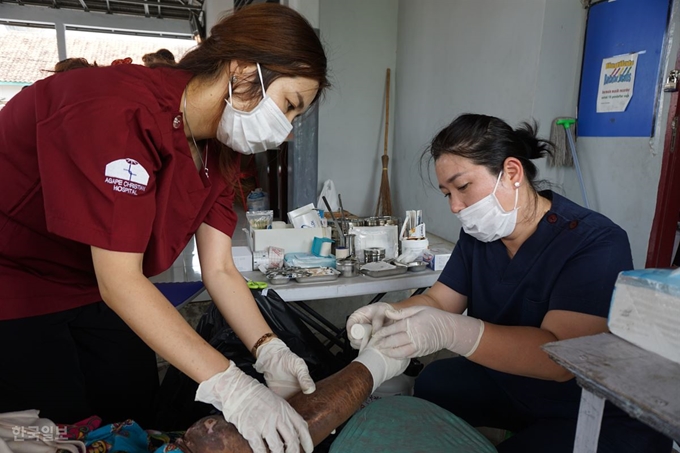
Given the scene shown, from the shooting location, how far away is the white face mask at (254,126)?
114 cm

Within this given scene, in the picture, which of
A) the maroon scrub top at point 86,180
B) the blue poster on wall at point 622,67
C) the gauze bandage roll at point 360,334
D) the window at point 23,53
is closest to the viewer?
the maroon scrub top at point 86,180

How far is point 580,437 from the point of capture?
66 cm

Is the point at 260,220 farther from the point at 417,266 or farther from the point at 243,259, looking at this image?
the point at 417,266

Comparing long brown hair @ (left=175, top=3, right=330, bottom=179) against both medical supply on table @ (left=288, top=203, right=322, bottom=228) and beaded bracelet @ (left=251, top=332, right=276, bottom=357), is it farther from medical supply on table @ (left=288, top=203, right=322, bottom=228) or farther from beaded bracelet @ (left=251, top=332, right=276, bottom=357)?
medical supply on table @ (left=288, top=203, right=322, bottom=228)

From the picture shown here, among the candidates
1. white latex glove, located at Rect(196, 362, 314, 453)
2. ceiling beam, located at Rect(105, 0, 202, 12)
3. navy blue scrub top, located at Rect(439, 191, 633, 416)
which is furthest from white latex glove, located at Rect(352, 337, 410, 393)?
ceiling beam, located at Rect(105, 0, 202, 12)

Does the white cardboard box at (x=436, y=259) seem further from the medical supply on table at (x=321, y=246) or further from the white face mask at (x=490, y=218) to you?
the white face mask at (x=490, y=218)

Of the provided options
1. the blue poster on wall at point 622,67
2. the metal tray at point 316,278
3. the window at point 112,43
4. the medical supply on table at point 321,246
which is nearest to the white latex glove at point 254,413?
the metal tray at point 316,278

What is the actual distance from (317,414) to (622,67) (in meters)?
2.67

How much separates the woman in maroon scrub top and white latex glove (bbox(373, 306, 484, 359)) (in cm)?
26

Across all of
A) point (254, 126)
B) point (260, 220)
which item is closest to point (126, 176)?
point (254, 126)

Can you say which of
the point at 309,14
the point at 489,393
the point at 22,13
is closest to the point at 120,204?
the point at 489,393

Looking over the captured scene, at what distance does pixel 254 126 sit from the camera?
1171mm

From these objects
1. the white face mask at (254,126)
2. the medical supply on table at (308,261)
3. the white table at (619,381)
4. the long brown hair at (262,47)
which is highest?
the long brown hair at (262,47)

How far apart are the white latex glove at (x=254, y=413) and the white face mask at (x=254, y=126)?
0.60m
